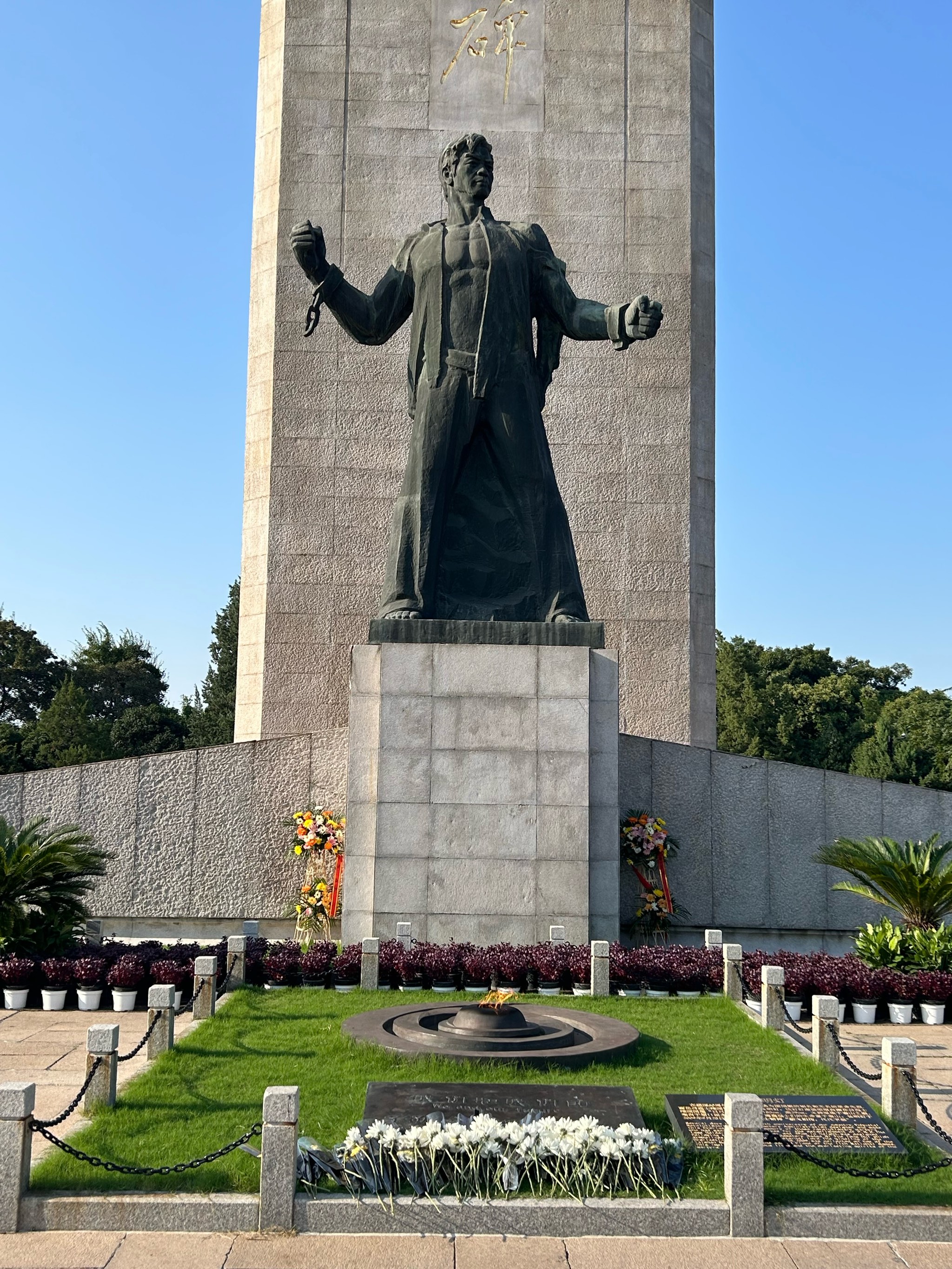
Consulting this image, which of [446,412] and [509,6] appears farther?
[509,6]

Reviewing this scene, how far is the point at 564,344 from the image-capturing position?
2038cm

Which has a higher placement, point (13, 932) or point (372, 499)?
point (372, 499)

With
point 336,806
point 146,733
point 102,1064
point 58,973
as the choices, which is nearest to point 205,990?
point 58,973

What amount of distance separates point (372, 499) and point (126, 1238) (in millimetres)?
14936

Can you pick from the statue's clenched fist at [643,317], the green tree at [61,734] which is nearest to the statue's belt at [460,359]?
the statue's clenched fist at [643,317]

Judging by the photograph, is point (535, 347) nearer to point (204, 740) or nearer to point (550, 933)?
point (550, 933)

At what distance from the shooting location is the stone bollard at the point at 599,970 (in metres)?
10.7

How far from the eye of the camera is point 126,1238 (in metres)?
5.44

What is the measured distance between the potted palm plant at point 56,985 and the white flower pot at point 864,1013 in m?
6.56

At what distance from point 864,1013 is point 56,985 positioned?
22.2 feet

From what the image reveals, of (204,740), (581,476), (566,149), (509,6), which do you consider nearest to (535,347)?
(581,476)

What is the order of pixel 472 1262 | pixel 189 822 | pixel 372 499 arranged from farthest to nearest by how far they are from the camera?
pixel 372 499 < pixel 189 822 < pixel 472 1262

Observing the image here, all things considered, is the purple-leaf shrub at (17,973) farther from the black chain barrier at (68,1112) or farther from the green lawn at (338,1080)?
the black chain barrier at (68,1112)

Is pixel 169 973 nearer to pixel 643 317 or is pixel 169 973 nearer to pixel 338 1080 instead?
pixel 338 1080
